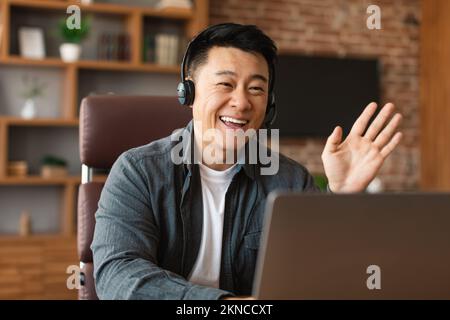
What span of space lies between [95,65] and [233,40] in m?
2.98


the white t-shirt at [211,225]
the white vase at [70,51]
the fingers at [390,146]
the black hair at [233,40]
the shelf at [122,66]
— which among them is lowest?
the white t-shirt at [211,225]

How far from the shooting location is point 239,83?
4.63ft

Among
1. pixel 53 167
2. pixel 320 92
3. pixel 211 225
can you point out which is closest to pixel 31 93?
pixel 53 167

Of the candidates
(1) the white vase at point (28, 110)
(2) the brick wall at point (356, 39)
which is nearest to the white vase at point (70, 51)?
(1) the white vase at point (28, 110)

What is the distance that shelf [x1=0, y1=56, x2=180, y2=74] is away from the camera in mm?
4105

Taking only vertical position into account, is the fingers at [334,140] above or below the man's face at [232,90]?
below

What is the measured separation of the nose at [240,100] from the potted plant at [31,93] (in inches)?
121

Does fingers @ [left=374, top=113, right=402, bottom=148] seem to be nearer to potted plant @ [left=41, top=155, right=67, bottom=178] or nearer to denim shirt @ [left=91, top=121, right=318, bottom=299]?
denim shirt @ [left=91, top=121, right=318, bottom=299]

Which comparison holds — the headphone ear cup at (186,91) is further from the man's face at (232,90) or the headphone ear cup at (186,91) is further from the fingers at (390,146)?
the fingers at (390,146)

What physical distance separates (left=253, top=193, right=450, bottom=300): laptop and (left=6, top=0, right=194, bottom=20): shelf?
3708 millimetres

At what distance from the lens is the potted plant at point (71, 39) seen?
421 cm

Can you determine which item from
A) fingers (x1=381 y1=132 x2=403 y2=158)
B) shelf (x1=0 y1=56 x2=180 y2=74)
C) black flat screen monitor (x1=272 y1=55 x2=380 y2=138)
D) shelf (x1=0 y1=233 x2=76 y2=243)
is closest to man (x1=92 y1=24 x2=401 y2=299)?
fingers (x1=381 y1=132 x2=403 y2=158)

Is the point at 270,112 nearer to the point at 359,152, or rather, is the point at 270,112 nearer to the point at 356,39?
the point at 359,152
